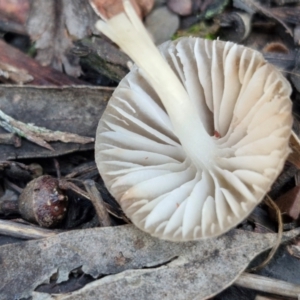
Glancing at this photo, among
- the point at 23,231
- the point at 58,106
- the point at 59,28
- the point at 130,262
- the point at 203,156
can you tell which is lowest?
the point at 130,262

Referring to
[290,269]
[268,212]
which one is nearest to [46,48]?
[268,212]

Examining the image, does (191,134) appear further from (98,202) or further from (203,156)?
(98,202)

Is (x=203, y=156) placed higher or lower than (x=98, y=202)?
higher

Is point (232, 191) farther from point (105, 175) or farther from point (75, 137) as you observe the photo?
point (75, 137)

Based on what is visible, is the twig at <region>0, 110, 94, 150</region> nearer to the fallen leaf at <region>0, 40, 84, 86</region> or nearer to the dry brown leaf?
the fallen leaf at <region>0, 40, 84, 86</region>

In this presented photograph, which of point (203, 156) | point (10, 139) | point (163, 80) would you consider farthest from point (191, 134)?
point (10, 139)

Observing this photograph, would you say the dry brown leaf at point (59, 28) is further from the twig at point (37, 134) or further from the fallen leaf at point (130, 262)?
the fallen leaf at point (130, 262)

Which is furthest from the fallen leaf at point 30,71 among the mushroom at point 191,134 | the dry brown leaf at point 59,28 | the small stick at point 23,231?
the small stick at point 23,231
